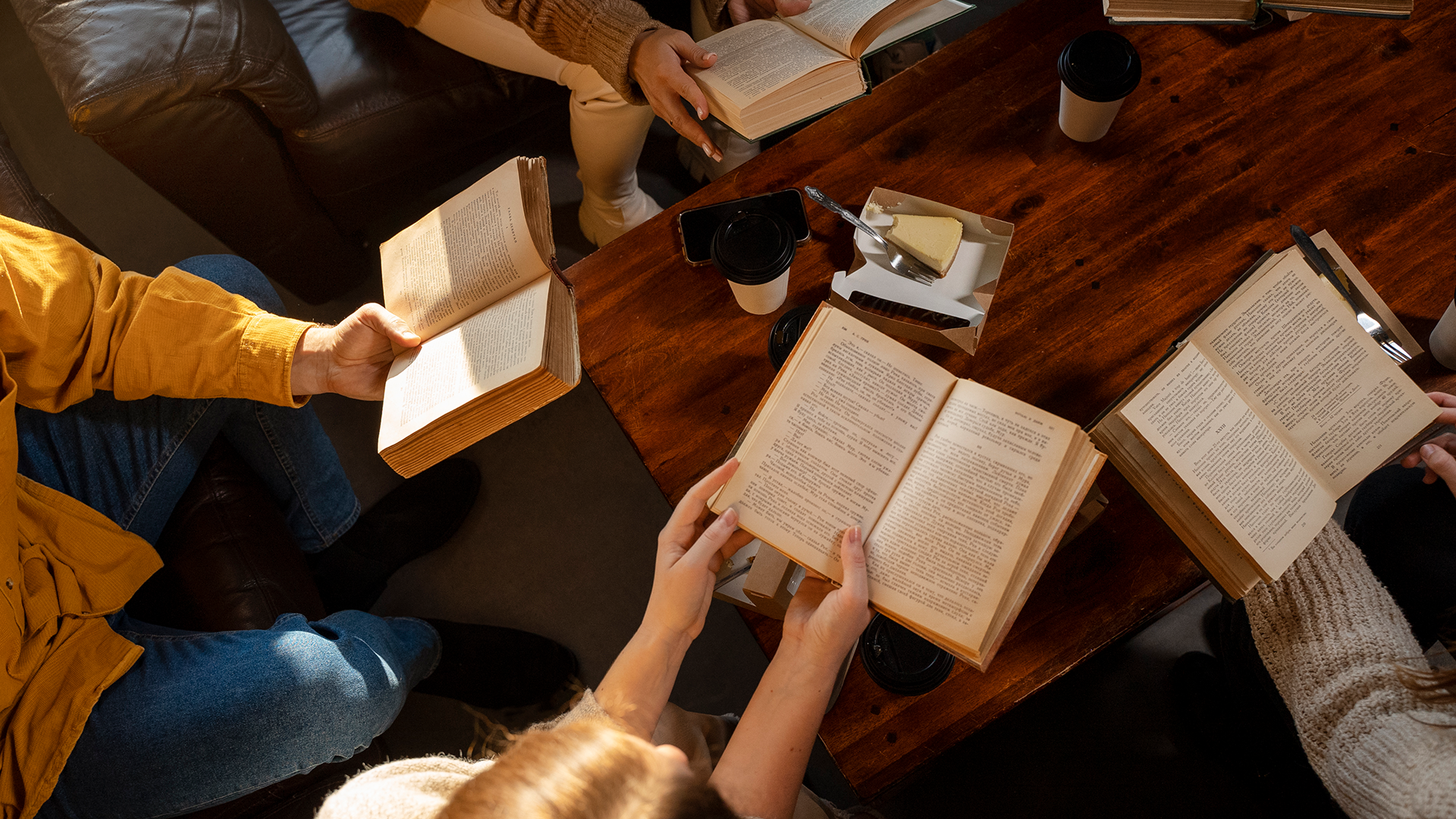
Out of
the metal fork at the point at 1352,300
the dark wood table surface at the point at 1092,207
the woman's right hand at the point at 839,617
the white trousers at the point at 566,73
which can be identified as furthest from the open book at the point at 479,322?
the metal fork at the point at 1352,300

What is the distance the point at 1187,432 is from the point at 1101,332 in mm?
272

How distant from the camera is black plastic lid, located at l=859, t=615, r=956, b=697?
98 centimetres

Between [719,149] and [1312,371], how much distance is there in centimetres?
114

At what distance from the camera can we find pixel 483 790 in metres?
0.69

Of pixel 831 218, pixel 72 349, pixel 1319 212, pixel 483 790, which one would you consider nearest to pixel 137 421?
pixel 72 349

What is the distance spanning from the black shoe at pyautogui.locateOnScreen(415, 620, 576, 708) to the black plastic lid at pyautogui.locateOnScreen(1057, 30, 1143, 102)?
142cm

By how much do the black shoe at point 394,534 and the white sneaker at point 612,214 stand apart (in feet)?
2.07

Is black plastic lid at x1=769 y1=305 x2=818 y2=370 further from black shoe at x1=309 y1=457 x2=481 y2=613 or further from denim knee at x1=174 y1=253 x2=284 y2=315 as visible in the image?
black shoe at x1=309 y1=457 x2=481 y2=613

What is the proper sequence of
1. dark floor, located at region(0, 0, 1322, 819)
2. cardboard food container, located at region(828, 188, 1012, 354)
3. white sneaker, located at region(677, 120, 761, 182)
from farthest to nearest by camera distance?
1. white sneaker, located at region(677, 120, 761, 182)
2. dark floor, located at region(0, 0, 1322, 819)
3. cardboard food container, located at region(828, 188, 1012, 354)

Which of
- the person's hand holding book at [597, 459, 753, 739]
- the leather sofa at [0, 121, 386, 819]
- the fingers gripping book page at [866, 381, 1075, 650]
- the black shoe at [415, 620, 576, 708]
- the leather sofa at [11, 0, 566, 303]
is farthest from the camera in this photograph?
the black shoe at [415, 620, 576, 708]

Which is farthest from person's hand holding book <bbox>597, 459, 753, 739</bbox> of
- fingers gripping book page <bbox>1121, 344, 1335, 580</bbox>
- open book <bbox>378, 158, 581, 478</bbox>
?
fingers gripping book page <bbox>1121, 344, 1335, 580</bbox>

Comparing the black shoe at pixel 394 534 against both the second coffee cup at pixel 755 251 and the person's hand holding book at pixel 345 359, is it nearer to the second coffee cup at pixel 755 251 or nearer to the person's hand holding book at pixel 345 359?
the person's hand holding book at pixel 345 359

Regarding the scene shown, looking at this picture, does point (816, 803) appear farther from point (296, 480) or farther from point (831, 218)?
point (296, 480)

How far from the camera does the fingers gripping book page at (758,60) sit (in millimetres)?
1169
